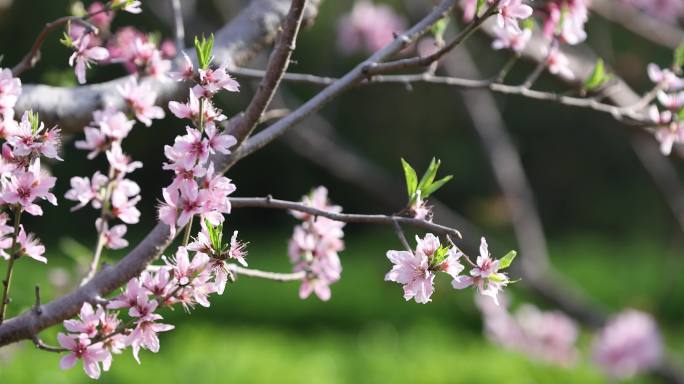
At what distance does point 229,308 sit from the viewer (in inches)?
395

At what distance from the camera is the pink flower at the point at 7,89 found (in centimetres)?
135

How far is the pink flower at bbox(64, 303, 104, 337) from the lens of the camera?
136cm

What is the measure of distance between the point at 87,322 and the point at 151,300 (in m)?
0.10

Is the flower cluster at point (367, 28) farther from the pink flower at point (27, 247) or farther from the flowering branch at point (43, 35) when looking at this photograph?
the pink flower at point (27, 247)

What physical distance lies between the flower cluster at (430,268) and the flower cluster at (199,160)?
270 millimetres

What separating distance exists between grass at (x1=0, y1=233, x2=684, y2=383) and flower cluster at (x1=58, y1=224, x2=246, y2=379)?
0.99 meters

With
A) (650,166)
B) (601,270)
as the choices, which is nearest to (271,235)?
(601,270)

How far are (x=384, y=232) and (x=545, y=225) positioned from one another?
2719 mm

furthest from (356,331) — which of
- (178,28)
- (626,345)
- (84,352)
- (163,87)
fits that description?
(84,352)

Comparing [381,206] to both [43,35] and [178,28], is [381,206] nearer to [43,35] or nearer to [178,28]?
[178,28]

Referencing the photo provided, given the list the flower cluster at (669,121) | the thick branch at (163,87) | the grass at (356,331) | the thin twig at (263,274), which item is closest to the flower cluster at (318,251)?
the thin twig at (263,274)

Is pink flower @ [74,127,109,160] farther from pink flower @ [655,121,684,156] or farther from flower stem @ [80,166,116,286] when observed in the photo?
pink flower @ [655,121,684,156]

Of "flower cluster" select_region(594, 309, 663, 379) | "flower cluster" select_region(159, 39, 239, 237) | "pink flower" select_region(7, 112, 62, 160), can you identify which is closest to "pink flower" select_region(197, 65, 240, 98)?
"flower cluster" select_region(159, 39, 239, 237)

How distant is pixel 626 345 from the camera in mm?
4629
